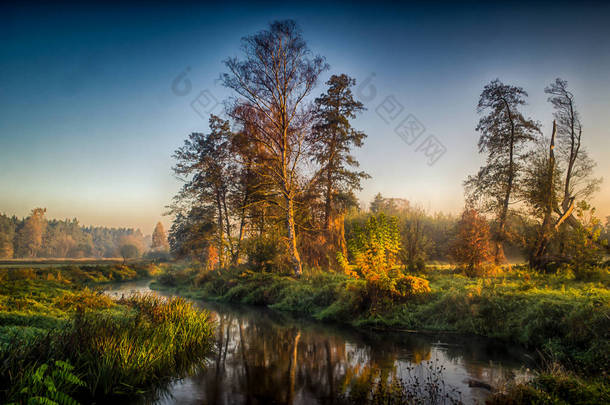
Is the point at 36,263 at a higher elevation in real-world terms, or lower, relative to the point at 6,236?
lower

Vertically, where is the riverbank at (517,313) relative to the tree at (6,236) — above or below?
below

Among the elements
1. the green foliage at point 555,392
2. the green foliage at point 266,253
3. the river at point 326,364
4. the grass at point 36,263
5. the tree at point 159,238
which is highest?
the tree at point 159,238

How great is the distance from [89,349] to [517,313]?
9817 mm

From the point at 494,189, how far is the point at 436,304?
1186cm

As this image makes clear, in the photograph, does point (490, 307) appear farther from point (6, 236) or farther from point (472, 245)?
point (6, 236)

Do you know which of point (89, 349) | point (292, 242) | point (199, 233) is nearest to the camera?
point (89, 349)

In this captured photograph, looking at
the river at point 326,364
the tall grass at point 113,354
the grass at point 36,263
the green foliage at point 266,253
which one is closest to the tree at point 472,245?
the river at point 326,364

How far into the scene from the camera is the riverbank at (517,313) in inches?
197

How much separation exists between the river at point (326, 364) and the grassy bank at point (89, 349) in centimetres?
61

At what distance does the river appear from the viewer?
5512 mm

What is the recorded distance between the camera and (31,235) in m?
80.5

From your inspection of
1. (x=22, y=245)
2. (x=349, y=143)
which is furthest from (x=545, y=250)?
(x=22, y=245)

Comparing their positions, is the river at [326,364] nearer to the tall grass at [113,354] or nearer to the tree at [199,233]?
the tall grass at [113,354]

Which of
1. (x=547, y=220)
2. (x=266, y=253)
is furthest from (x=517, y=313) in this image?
(x=266, y=253)
